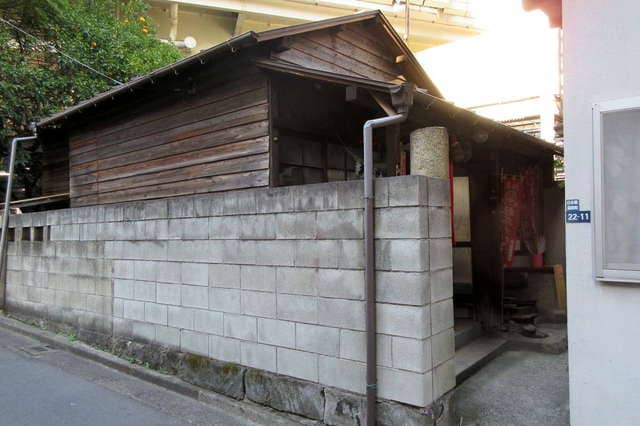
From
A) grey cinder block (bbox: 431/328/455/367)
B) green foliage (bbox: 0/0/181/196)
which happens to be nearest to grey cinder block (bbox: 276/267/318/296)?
grey cinder block (bbox: 431/328/455/367)

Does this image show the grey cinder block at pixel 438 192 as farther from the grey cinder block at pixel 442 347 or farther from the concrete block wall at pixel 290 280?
the grey cinder block at pixel 442 347

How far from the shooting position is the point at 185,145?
686 centimetres

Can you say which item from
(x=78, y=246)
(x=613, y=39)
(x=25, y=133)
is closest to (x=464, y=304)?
(x=613, y=39)

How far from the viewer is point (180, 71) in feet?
20.6

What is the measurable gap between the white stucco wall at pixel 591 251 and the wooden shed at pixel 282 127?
4.69 feet

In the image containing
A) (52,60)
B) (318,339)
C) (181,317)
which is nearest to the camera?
(318,339)

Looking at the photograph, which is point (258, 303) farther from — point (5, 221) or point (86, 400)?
point (5, 221)

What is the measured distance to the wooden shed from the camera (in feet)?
18.5

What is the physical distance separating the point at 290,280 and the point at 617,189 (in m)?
3.08

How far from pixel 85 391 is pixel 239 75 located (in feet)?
15.2

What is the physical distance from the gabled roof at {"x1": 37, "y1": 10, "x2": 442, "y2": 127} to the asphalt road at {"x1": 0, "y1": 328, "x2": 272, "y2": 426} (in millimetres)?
4293

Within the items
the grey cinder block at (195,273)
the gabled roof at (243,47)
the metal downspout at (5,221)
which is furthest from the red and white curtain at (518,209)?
the metal downspout at (5,221)

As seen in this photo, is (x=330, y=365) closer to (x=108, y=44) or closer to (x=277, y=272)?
(x=277, y=272)

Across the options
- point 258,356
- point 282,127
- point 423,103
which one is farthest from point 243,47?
point 258,356
